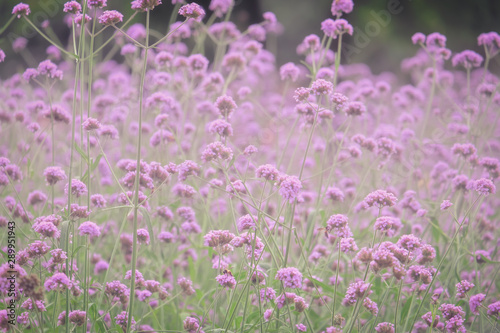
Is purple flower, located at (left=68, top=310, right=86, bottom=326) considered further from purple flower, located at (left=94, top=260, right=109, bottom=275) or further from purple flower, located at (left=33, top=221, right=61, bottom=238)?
purple flower, located at (left=94, top=260, right=109, bottom=275)

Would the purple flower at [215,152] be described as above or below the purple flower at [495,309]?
above

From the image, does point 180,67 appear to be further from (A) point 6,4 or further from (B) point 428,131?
(B) point 428,131

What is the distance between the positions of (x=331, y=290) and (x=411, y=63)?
351 cm

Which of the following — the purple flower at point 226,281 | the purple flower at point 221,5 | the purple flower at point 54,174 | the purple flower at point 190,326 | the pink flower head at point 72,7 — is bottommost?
the purple flower at point 190,326

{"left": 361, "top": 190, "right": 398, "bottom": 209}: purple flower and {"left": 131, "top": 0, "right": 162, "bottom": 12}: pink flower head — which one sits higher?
{"left": 131, "top": 0, "right": 162, "bottom": 12}: pink flower head

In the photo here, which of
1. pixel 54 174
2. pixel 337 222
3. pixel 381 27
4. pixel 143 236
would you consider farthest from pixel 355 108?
pixel 381 27

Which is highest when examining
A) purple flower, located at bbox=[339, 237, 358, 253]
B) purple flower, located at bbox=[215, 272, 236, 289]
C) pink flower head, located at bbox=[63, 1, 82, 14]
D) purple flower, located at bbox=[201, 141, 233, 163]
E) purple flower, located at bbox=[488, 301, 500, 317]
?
pink flower head, located at bbox=[63, 1, 82, 14]

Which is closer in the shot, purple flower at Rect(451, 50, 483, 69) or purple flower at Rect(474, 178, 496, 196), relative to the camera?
purple flower at Rect(474, 178, 496, 196)

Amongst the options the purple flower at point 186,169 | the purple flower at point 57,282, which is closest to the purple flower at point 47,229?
the purple flower at point 57,282

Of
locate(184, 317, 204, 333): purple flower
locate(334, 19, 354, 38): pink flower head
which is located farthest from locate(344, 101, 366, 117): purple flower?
locate(184, 317, 204, 333): purple flower

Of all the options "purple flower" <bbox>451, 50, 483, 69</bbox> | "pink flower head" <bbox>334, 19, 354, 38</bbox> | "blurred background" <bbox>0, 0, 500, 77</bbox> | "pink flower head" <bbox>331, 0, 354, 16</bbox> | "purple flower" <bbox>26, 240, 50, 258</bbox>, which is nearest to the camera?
"purple flower" <bbox>26, 240, 50, 258</bbox>

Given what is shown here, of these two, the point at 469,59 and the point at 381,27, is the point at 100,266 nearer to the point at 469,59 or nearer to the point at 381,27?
the point at 469,59

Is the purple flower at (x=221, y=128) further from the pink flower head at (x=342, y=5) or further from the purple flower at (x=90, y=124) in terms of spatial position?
the pink flower head at (x=342, y=5)

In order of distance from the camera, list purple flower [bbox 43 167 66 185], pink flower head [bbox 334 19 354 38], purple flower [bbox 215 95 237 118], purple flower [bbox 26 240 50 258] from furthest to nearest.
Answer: pink flower head [bbox 334 19 354 38], purple flower [bbox 215 95 237 118], purple flower [bbox 43 167 66 185], purple flower [bbox 26 240 50 258]
